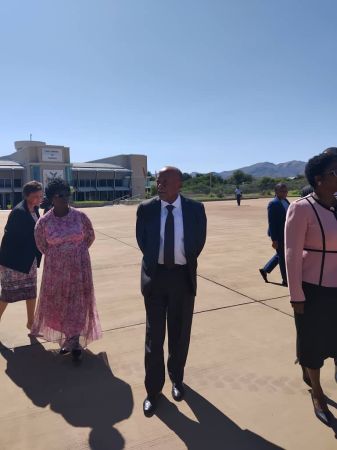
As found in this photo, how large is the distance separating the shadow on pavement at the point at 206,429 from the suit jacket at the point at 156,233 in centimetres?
88

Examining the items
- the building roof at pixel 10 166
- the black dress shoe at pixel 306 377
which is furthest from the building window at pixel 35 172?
the black dress shoe at pixel 306 377

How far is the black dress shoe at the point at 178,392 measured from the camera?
3.03m

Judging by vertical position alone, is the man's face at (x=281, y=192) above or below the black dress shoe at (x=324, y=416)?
above

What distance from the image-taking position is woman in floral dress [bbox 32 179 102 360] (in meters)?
3.66

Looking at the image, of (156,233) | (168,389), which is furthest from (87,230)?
(168,389)

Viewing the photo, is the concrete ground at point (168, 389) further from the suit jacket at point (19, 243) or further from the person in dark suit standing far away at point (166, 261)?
the suit jacket at point (19, 243)

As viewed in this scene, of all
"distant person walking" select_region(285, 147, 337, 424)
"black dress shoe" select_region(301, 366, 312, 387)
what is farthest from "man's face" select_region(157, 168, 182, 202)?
"black dress shoe" select_region(301, 366, 312, 387)

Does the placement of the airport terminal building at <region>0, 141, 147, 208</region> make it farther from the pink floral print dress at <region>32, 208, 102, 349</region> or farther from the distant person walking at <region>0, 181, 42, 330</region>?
the pink floral print dress at <region>32, 208, 102, 349</region>

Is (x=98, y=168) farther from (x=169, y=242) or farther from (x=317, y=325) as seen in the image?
(x=317, y=325)

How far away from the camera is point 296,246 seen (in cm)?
259

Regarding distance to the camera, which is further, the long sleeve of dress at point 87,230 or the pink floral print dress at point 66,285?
the long sleeve of dress at point 87,230

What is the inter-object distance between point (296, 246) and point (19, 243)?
9.47ft

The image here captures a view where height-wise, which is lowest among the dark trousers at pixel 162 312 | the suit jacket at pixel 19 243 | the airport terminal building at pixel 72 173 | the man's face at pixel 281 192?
the dark trousers at pixel 162 312

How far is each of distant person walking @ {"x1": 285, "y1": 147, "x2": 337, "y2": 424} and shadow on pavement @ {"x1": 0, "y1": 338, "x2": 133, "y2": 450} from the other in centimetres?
147
